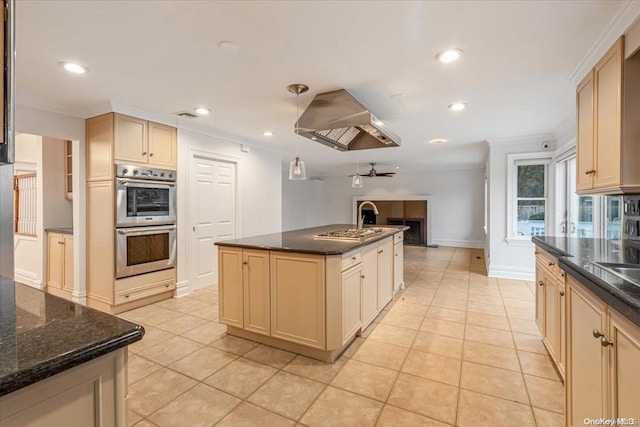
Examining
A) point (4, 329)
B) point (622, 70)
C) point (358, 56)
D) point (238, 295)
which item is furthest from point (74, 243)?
point (622, 70)

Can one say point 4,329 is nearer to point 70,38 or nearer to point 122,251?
point 70,38

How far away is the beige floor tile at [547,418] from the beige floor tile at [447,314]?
1.39 metres

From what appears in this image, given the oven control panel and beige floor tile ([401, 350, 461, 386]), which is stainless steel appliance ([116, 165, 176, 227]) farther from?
beige floor tile ([401, 350, 461, 386])

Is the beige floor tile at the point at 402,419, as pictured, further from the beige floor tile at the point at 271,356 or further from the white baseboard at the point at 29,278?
the white baseboard at the point at 29,278

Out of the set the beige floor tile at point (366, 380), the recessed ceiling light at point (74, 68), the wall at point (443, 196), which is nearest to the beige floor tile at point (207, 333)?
the beige floor tile at point (366, 380)

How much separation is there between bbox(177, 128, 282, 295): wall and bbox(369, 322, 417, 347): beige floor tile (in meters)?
2.59

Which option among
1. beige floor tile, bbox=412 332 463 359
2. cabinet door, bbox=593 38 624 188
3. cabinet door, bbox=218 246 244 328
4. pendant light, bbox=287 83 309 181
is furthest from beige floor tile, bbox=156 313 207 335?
cabinet door, bbox=593 38 624 188

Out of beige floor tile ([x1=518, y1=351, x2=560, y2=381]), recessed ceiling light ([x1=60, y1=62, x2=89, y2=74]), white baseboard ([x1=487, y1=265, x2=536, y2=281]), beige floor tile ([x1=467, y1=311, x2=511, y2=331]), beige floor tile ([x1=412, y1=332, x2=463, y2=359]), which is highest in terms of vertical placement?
recessed ceiling light ([x1=60, y1=62, x2=89, y2=74])

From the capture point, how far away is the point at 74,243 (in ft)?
11.4

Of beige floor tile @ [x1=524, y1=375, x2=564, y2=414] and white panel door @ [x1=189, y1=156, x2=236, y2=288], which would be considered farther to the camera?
white panel door @ [x1=189, y1=156, x2=236, y2=288]

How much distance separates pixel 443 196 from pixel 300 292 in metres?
7.28

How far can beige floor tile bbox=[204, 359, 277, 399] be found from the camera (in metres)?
2.00

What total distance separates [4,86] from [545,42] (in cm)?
272

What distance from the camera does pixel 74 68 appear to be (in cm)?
239
